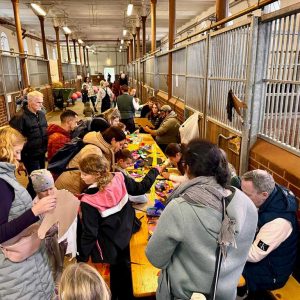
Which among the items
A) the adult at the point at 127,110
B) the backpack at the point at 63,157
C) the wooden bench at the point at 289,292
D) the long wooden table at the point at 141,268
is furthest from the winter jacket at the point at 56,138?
the adult at the point at 127,110

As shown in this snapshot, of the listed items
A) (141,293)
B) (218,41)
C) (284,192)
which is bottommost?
(141,293)

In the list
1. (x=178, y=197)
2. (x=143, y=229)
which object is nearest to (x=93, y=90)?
(x=143, y=229)

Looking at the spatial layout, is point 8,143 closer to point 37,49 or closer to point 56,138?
point 56,138

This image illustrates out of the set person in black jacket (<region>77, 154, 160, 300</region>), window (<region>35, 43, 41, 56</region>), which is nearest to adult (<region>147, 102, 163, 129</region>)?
person in black jacket (<region>77, 154, 160, 300</region>)

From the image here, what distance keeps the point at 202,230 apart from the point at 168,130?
4.02 meters

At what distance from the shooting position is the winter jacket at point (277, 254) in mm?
2078

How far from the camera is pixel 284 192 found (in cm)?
213

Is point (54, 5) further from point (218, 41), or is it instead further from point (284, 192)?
point (284, 192)

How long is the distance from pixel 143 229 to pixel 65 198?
0.83 metres

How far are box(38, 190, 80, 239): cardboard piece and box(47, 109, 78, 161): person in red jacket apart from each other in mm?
1975

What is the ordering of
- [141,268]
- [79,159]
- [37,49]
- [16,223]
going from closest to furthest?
[16,223] → [141,268] → [79,159] → [37,49]

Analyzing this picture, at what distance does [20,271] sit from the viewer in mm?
1834

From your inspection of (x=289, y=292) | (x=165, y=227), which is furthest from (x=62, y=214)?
(x=289, y=292)

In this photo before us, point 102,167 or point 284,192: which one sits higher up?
point 102,167
